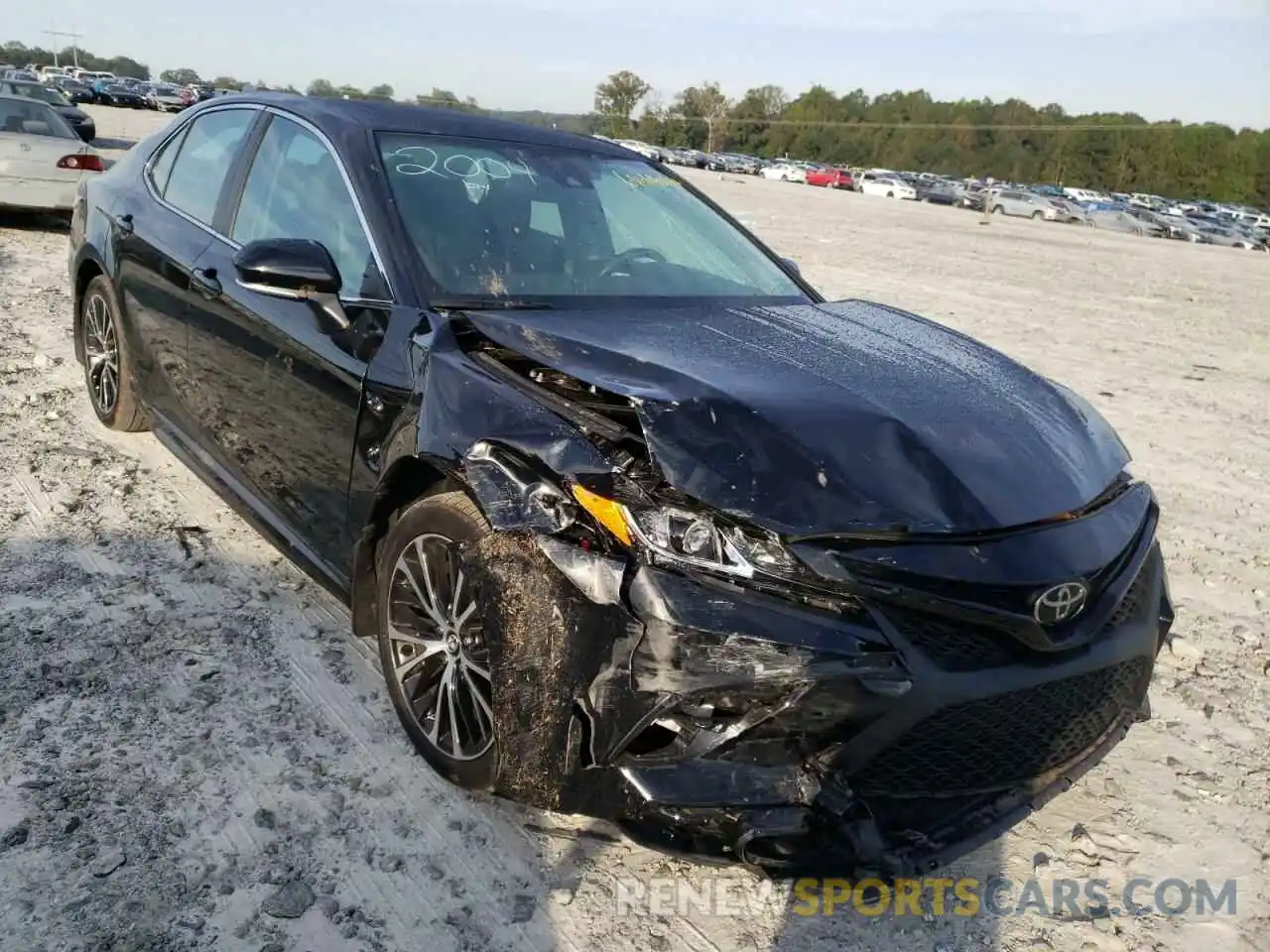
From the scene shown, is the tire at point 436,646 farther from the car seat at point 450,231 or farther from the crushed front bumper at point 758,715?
the car seat at point 450,231

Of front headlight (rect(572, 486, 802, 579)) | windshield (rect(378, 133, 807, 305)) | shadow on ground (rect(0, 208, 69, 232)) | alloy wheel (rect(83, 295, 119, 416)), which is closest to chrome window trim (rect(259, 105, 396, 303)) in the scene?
windshield (rect(378, 133, 807, 305))

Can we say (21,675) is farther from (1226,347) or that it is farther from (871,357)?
(1226,347)

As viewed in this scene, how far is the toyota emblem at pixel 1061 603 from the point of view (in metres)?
2.25

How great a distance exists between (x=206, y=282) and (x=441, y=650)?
188 centimetres

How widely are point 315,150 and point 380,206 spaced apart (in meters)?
0.51

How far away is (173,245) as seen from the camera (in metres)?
4.07

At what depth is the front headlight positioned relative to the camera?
2160 millimetres

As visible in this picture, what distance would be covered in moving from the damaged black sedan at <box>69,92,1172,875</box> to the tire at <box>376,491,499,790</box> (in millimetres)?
11

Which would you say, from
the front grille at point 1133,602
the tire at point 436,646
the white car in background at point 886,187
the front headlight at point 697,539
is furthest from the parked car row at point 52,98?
the white car in background at point 886,187

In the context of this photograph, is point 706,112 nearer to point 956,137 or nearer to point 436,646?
point 956,137

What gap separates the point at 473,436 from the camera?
8.20ft

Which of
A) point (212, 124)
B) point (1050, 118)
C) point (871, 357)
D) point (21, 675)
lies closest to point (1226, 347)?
point (871, 357)

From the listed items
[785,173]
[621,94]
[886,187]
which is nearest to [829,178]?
[785,173]

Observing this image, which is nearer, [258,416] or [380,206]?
[380,206]
